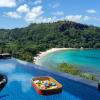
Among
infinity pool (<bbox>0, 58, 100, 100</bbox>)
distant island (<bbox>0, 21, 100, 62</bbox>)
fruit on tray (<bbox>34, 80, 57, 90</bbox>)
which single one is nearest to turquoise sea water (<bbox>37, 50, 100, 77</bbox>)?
distant island (<bbox>0, 21, 100, 62</bbox>)

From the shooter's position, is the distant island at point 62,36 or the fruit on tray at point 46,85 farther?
the distant island at point 62,36

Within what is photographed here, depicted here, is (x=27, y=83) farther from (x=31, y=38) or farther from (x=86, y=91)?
(x=31, y=38)

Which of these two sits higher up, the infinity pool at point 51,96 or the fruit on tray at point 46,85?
the fruit on tray at point 46,85

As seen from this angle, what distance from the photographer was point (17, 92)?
6.64 metres

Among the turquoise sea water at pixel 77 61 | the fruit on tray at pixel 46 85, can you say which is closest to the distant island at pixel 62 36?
the turquoise sea water at pixel 77 61

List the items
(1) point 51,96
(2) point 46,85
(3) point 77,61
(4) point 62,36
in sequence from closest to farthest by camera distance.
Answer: (1) point 51,96 → (2) point 46,85 → (3) point 77,61 → (4) point 62,36

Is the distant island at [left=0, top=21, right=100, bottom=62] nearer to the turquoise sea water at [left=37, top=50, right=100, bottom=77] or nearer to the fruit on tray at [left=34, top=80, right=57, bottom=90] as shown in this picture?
the turquoise sea water at [left=37, top=50, right=100, bottom=77]

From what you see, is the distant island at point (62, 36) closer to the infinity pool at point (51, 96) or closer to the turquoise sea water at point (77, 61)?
the turquoise sea water at point (77, 61)

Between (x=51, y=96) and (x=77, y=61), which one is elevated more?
(x=51, y=96)

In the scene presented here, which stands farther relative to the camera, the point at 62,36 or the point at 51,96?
the point at 62,36

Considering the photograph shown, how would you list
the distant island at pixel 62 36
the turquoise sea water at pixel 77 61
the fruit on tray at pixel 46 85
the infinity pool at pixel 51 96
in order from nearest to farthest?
1. the infinity pool at pixel 51 96
2. the fruit on tray at pixel 46 85
3. the turquoise sea water at pixel 77 61
4. the distant island at pixel 62 36

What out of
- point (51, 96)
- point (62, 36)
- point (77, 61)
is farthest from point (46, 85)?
point (62, 36)

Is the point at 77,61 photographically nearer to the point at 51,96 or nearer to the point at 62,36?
the point at 62,36

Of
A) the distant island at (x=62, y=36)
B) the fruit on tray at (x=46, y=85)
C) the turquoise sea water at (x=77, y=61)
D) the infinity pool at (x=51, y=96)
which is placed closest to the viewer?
the infinity pool at (x=51, y=96)
